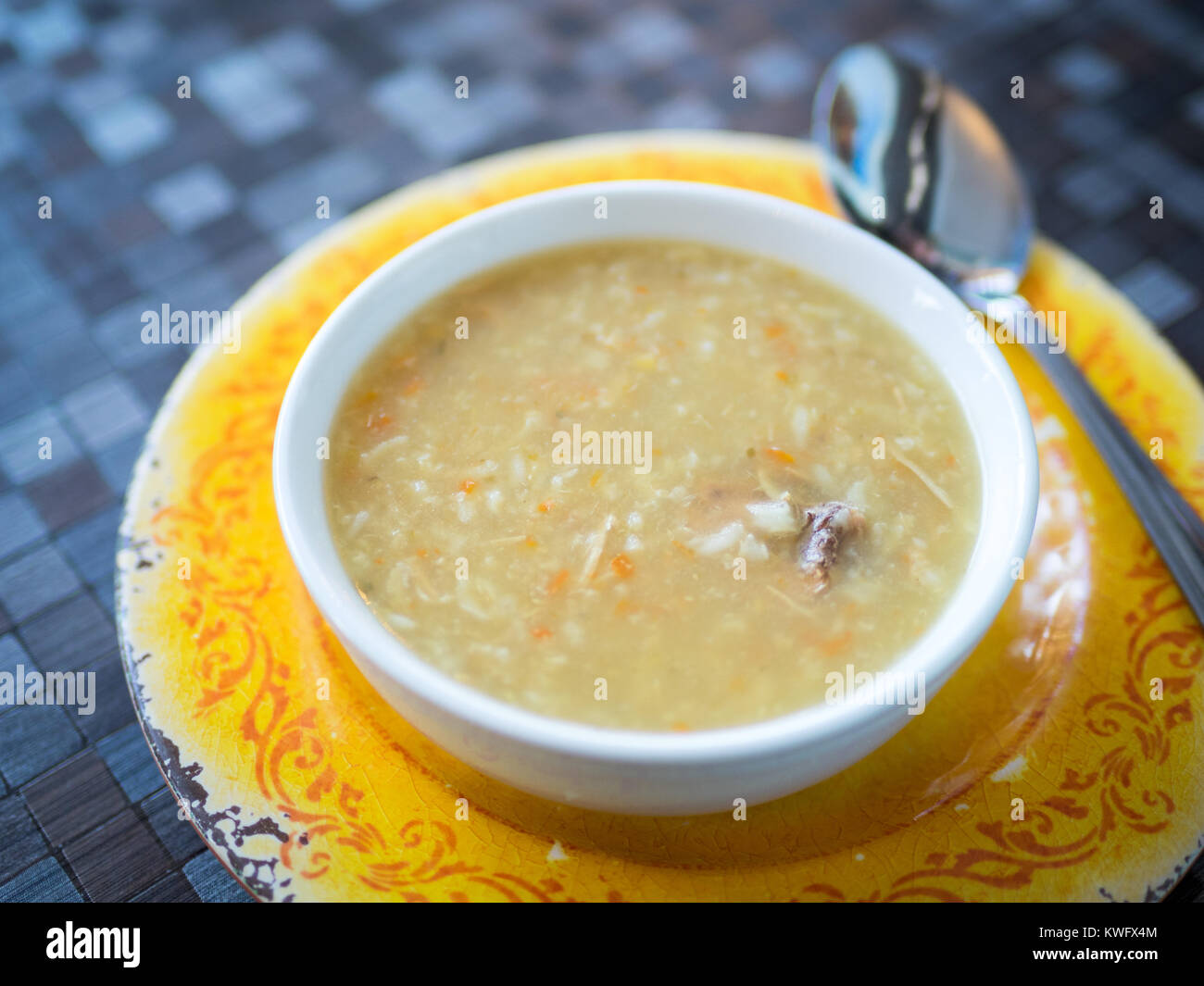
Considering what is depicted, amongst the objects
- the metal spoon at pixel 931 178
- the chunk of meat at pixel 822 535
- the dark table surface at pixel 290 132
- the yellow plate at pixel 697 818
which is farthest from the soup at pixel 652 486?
the dark table surface at pixel 290 132

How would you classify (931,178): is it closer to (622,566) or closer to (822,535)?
(822,535)

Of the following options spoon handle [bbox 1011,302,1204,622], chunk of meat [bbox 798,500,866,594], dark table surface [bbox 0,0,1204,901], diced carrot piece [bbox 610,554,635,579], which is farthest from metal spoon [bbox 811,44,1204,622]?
diced carrot piece [bbox 610,554,635,579]

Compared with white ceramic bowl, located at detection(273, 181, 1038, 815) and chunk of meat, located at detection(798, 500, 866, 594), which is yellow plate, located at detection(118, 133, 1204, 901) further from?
chunk of meat, located at detection(798, 500, 866, 594)

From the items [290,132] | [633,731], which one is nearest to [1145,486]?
[633,731]

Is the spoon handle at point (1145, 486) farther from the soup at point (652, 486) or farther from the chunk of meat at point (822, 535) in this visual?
the chunk of meat at point (822, 535)

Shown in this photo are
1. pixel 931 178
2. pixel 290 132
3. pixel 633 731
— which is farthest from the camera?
pixel 290 132

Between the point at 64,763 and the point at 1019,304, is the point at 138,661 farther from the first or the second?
the point at 1019,304
